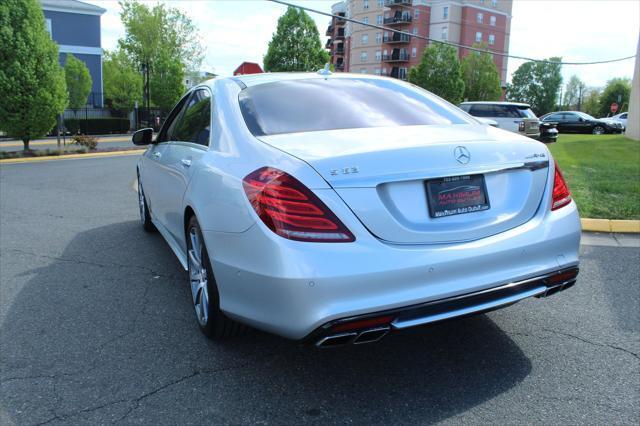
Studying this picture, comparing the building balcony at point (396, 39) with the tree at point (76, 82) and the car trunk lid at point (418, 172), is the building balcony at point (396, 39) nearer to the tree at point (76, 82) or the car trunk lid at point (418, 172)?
the tree at point (76, 82)

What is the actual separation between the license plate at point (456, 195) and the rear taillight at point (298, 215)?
18.0 inches

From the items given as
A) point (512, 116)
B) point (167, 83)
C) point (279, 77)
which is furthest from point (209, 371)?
point (167, 83)

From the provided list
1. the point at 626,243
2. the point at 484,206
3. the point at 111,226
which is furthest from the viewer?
the point at 111,226

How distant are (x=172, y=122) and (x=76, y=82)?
109ft

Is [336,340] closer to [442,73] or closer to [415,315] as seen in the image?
[415,315]

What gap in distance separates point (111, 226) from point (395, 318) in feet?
16.7

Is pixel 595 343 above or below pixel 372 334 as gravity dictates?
below

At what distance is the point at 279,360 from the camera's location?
3.17m

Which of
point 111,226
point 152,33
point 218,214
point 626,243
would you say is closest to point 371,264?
point 218,214

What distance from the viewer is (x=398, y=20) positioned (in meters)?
80.5

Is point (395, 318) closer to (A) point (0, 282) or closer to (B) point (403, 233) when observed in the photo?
(B) point (403, 233)

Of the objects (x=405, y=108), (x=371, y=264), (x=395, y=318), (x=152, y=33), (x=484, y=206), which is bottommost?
(x=395, y=318)

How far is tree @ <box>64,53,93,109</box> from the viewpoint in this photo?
1341 inches

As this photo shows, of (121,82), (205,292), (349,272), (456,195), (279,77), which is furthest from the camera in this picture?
(121,82)
